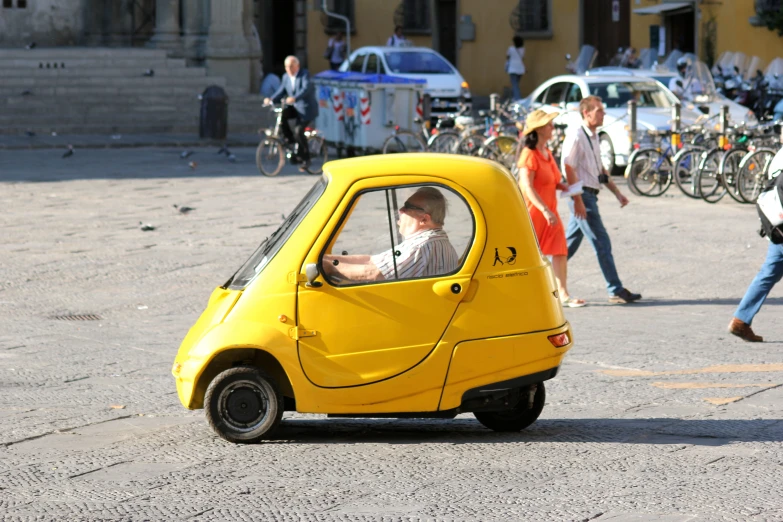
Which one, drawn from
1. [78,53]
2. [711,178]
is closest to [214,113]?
[78,53]

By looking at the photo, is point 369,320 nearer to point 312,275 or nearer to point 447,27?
point 312,275

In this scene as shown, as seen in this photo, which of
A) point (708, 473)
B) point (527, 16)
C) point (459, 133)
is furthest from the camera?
point (527, 16)

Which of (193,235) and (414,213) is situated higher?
(414,213)

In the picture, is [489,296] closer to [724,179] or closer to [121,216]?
[121,216]

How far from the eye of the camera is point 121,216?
16.1 m

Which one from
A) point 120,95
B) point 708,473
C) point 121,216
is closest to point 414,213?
point 708,473

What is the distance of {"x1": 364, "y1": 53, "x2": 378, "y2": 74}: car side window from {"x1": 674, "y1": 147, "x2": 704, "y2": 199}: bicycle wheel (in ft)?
41.1

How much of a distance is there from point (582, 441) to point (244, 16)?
28251 millimetres

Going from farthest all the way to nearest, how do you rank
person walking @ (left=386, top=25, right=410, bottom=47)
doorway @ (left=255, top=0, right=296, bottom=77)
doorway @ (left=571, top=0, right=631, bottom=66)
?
doorway @ (left=255, top=0, right=296, bottom=77), doorway @ (left=571, top=0, right=631, bottom=66), person walking @ (left=386, top=25, right=410, bottom=47)

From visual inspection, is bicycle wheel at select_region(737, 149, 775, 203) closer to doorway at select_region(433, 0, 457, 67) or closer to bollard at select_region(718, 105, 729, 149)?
bollard at select_region(718, 105, 729, 149)

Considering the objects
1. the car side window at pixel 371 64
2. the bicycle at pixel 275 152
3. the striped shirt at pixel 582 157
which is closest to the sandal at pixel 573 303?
the striped shirt at pixel 582 157

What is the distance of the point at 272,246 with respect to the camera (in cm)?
651

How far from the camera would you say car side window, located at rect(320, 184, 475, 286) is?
6367 millimetres

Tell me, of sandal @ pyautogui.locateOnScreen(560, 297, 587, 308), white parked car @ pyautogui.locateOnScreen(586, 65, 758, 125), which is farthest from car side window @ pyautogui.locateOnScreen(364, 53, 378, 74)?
sandal @ pyautogui.locateOnScreen(560, 297, 587, 308)
